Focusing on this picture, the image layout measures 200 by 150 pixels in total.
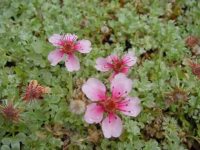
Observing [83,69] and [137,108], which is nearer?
[137,108]

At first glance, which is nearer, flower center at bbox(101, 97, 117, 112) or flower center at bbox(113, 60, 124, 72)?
flower center at bbox(101, 97, 117, 112)

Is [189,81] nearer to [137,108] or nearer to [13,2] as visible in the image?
[137,108]

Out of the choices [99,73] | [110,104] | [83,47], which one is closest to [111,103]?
[110,104]

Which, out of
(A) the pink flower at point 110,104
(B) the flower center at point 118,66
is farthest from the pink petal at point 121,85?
(B) the flower center at point 118,66

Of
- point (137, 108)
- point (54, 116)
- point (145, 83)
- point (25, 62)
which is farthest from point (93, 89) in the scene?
point (25, 62)

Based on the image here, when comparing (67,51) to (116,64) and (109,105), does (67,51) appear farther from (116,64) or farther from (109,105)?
(109,105)

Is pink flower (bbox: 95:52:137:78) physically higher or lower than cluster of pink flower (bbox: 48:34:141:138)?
higher

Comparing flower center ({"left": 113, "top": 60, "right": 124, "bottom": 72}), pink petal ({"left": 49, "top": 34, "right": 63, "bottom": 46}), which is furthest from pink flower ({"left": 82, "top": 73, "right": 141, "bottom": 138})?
pink petal ({"left": 49, "top": 34, "right": 63, "bottom": 46})

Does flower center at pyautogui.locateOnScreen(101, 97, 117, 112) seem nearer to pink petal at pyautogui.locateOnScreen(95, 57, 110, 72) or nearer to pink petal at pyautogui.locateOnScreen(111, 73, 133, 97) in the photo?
pink petal at pyautogui.locateOnScreen(111, 73, 133, 97)
